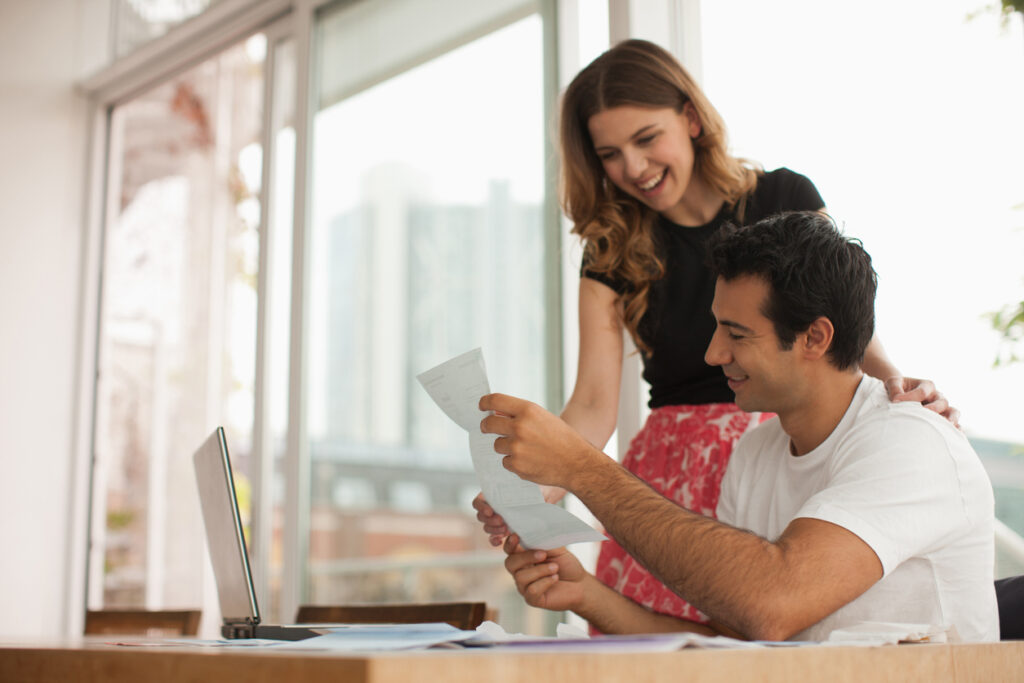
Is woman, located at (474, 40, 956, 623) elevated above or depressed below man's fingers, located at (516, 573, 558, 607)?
above

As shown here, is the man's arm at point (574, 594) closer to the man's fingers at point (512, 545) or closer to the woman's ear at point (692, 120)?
the man's fingers at point (512, 545)

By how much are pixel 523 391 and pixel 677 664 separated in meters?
2.31

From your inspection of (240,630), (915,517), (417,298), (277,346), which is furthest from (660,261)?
(277,346)

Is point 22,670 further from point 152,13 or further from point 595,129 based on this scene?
point 152,13

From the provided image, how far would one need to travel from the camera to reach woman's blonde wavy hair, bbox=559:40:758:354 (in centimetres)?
182

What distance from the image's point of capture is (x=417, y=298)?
3.27 m

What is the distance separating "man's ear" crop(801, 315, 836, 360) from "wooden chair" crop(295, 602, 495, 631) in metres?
0.60

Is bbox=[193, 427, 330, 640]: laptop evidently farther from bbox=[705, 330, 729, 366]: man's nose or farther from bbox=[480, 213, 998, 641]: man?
bbox=[705, 330, 729, 366]: man's nose

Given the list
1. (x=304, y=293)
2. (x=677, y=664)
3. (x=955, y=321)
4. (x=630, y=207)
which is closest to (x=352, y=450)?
(x=304, y=293)

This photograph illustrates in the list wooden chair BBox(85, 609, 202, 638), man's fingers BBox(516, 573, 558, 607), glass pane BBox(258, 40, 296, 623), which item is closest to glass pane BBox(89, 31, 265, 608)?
glass pane BBox(258, 40, 296, 623)

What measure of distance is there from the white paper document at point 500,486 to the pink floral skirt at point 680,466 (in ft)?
2.39

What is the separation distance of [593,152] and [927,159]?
0.76 metres

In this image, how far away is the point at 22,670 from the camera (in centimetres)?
77

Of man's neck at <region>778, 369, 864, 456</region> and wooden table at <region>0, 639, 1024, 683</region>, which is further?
man's neck at <region>778, 369, 864, 456</region>
